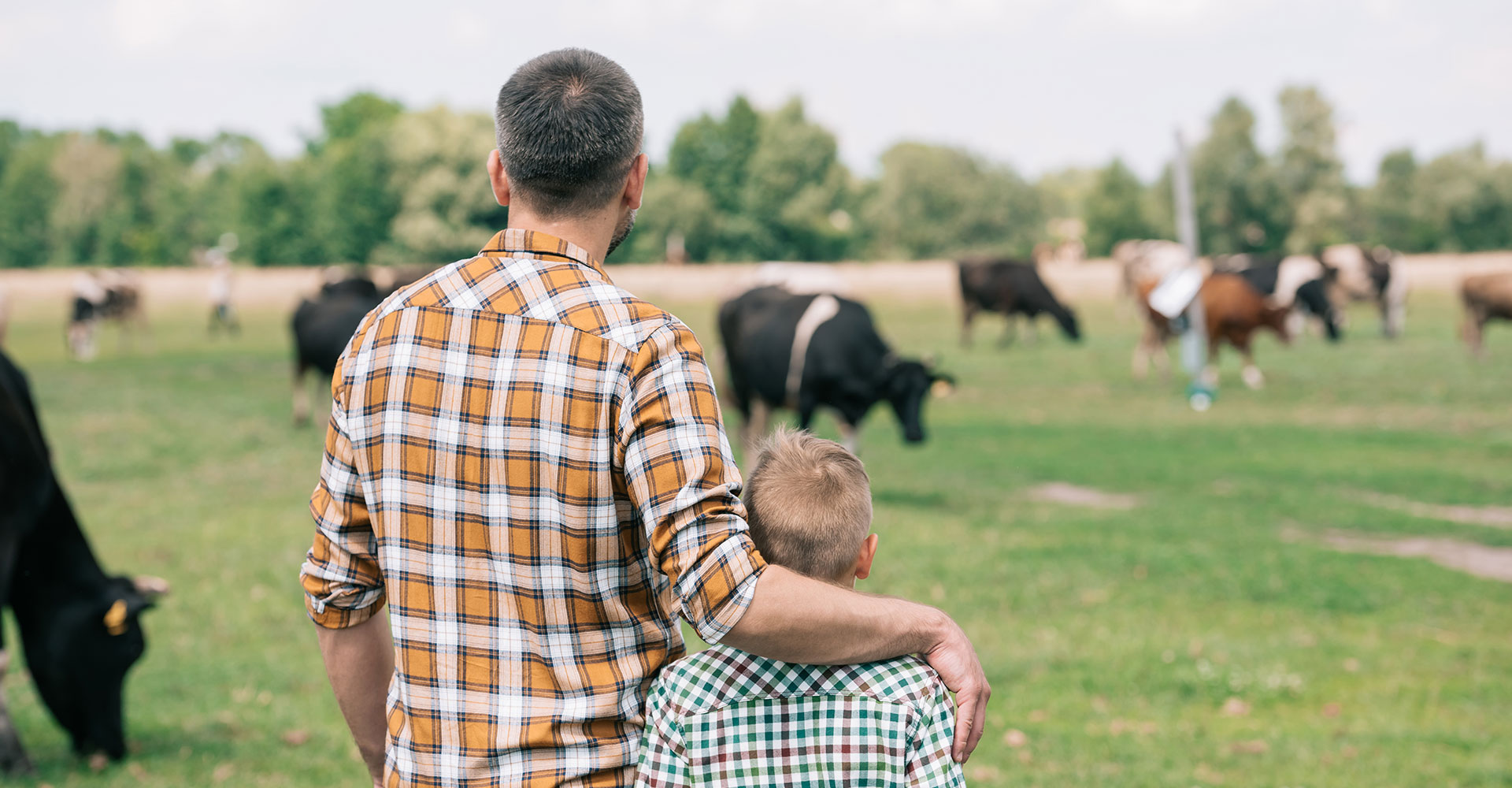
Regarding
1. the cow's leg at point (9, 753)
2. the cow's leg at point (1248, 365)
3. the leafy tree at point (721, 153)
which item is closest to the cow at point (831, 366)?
the cow's leg at point (9, 753)

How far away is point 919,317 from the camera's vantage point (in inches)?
1610

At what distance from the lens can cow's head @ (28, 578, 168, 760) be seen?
516cm

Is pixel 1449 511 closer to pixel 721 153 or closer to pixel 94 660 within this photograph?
pixel 94 660

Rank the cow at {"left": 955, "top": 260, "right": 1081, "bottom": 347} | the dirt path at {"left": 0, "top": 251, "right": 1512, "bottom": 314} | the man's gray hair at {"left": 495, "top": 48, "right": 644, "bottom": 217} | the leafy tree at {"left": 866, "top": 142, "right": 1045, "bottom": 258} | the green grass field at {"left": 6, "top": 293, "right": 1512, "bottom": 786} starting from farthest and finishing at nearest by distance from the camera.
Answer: the leafy tree at {"left": 866, "top": 142, "right": 1045, "bottom": 258} < the dirt path at {"left": 0, "top": 251, "right": 1512, "bottom": 314} < the cow at {"left": 955, "top": 260, "right": 1081, "bottom": 347} < the green grass field at {"left": 6, "top": 293, "right": 1512, "bottom": 786} < the man's gray hair at {"left": 495, "top": 48, "right": 644, "bottom": 217}

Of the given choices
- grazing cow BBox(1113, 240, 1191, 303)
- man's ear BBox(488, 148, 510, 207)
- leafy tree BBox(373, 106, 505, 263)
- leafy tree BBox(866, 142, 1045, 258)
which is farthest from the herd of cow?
leafy tree BBox(866, 142, 1045, 258)

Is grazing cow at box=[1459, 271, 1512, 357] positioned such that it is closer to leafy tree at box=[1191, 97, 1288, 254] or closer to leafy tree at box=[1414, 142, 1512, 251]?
leafy tree at box=[1191, 97, 1288, 254]

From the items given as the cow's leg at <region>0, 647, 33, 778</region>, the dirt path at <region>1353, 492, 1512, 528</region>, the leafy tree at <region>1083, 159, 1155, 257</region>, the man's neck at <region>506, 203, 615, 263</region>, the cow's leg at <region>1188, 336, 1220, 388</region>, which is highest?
the leafy tree at <region>1083, 159, 1155, 257</region>

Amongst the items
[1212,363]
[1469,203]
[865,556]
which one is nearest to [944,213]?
[1469,203]

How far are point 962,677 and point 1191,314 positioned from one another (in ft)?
53.5

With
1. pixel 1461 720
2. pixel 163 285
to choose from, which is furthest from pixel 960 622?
pixel 163 285

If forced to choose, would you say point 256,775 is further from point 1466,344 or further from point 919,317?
point 919,317

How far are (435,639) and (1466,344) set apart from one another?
2747 cm

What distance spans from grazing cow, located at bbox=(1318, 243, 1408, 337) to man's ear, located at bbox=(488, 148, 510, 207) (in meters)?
31.3

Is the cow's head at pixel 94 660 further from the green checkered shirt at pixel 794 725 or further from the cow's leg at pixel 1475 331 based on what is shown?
the cow's leg at pixel 1475 331
